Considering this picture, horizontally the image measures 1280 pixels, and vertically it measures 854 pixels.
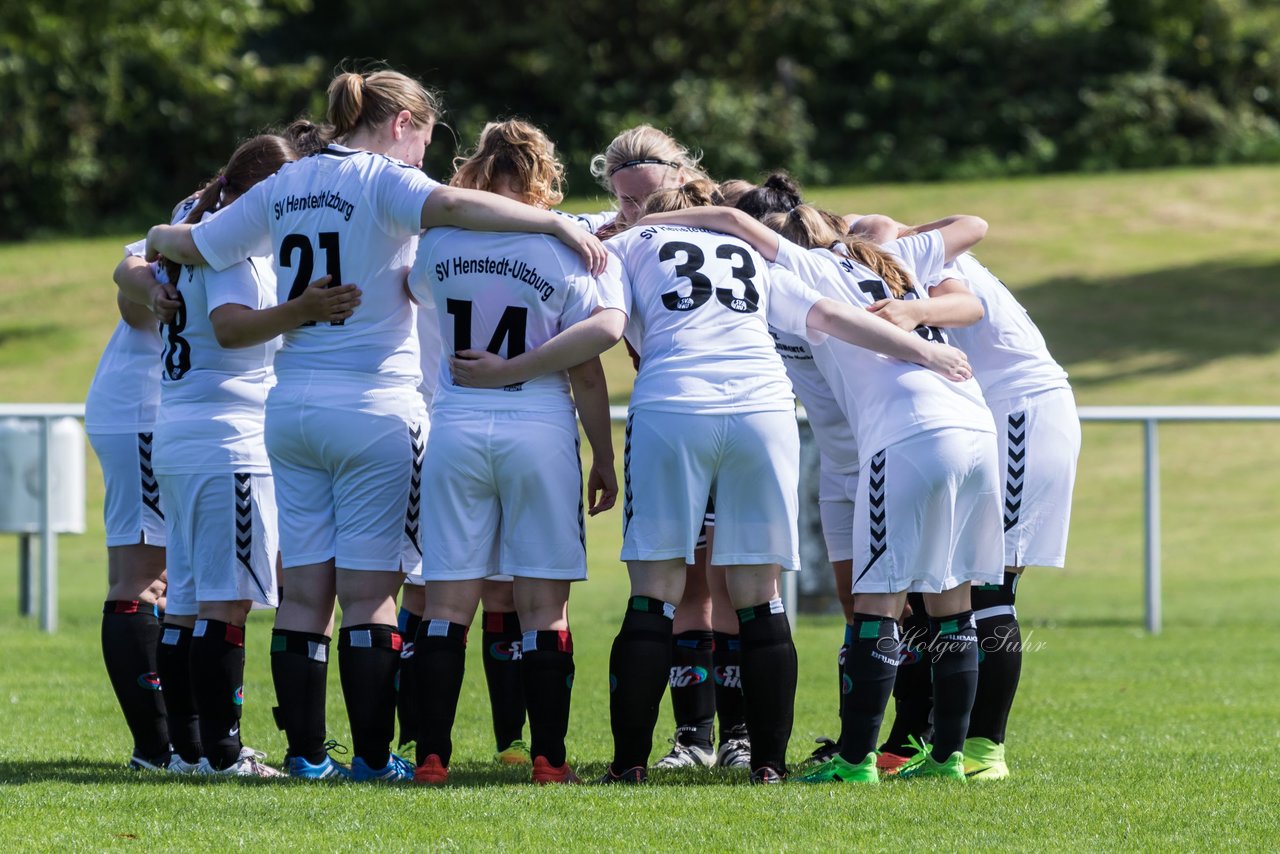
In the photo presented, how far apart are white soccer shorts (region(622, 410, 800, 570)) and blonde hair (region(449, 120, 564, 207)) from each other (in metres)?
0.79

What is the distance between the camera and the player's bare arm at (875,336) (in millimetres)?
4855

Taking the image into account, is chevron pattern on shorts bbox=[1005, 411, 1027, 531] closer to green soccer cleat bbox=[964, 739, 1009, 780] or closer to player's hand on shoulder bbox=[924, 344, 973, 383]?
player's hand on shoulder bbox=[924, 344, 973, 383]

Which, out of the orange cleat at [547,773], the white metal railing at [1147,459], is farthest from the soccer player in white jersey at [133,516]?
the white metal railing at [1147,459]

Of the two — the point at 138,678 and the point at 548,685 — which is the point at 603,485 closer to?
the point at 548,685

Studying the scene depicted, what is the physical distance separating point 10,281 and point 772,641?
81.8ft

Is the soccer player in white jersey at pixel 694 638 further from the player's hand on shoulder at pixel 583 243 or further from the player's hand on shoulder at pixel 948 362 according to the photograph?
the player's hand on shoulder at pixel 948 362

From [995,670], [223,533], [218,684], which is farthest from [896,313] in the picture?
[218,684]

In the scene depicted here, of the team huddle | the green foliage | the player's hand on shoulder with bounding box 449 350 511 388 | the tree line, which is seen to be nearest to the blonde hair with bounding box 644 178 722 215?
the team huddle

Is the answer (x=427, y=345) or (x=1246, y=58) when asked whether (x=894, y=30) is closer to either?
(x=1246, y=58)

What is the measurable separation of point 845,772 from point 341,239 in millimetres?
2211

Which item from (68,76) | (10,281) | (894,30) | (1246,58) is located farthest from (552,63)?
(1246,58)

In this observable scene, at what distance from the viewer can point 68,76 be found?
29.2 meters

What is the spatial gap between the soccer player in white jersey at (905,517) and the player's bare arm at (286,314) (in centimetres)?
111

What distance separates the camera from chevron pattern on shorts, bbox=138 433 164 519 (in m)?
5.37
